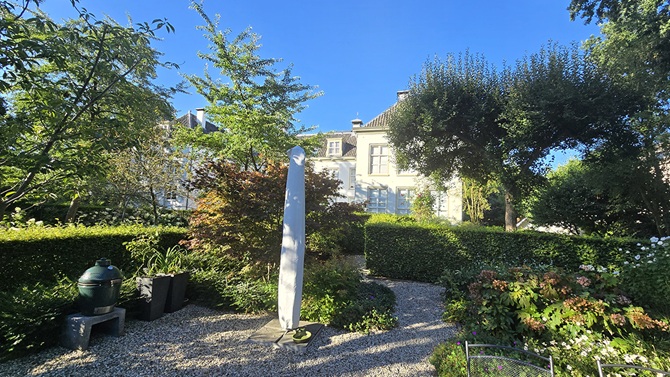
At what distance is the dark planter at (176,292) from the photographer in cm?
460

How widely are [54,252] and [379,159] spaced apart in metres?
17.2

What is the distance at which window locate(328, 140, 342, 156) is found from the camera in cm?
2240

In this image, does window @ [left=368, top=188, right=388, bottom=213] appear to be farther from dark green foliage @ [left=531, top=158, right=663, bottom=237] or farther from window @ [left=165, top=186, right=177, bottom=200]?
window @ [left=165, top=186, right=177, bottom=200]

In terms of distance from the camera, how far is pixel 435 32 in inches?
291

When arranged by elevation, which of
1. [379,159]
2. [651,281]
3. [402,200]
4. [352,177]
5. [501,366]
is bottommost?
[501,366]

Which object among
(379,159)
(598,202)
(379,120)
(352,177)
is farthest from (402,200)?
(598,202)

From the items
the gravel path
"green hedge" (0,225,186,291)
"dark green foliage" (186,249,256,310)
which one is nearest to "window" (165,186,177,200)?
"green hedge" (0,225,186,291)

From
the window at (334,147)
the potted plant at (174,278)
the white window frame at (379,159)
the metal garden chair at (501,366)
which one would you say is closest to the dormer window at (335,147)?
the window at (334,147)

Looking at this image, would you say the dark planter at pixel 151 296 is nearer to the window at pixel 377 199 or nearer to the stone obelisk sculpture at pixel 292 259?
the stone obelisk sculpture at pixel 292 259

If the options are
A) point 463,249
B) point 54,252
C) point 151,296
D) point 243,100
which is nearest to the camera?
point 151,296

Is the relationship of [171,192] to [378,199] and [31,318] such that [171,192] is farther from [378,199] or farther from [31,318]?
[378,199]

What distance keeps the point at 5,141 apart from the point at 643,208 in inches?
607

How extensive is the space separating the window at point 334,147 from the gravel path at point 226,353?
18479mm

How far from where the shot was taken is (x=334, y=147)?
22562 mm
